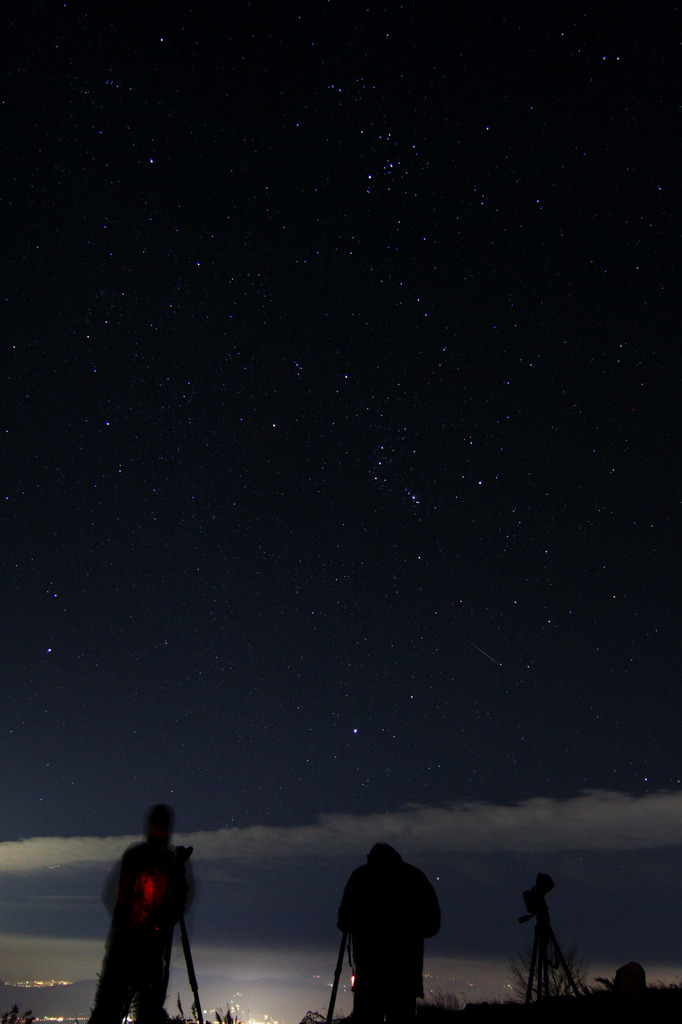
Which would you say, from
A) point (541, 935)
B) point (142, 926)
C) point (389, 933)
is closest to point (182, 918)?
point (142, 926)

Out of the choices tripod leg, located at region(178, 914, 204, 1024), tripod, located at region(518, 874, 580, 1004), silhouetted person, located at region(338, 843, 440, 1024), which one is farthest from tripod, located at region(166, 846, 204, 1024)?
tripod, located at region(518, 874, 580, 1004)

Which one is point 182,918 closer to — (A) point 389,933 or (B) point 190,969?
(B) point 190,969

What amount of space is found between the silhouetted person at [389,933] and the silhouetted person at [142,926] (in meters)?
1.03

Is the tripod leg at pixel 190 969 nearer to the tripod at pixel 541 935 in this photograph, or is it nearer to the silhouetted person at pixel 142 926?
the silhouetted person at pixel 142 926

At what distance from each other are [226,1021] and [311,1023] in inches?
34.5

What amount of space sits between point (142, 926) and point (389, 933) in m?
1.37

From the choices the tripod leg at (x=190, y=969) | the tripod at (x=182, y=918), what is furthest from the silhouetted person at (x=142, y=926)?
the tripod leg at (x=190, y=969)

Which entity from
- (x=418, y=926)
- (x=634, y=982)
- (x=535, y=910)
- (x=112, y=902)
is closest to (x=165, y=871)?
(x=112, y=902)

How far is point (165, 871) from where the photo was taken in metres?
4.18

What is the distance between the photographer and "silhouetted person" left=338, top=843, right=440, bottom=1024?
12.9 ft

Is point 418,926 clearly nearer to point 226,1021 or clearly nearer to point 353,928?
point 353,928

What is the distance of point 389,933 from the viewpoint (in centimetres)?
391

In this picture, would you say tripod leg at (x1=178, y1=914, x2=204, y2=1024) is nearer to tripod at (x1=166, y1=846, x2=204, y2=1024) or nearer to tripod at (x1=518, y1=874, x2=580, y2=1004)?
tripod at (x1=166, y1=846, x2=204, y2=1024)

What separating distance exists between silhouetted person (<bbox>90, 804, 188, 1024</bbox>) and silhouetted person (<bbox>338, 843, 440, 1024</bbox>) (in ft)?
3.39
